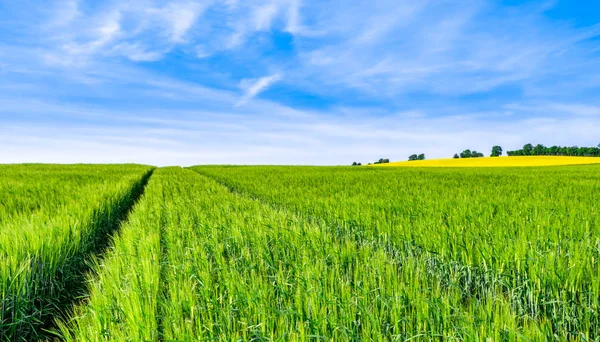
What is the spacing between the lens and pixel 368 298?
80.6 inches

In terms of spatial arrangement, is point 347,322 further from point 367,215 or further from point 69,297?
point 69,297

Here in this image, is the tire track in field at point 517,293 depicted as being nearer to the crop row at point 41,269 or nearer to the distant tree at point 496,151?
the crop row at point 41,269

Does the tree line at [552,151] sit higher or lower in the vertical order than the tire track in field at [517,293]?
higher

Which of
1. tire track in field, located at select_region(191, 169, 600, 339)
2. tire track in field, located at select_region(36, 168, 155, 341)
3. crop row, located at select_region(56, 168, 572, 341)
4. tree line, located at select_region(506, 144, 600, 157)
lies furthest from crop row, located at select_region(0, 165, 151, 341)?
tree line, located at select_region(506, 144, 600, 157)

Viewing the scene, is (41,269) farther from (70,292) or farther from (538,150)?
(538,150)

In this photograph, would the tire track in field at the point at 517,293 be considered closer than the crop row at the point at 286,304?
No

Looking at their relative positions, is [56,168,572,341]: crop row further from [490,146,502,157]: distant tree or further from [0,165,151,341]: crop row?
[490,146,502,157]: distant tree

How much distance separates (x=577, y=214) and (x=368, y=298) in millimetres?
4267

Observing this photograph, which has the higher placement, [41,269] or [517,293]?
[41,269]

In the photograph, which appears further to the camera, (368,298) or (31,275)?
(31,275)

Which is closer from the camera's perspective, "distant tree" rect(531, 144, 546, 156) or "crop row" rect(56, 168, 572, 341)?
"crop row" rect(56, 168, 572, 341)

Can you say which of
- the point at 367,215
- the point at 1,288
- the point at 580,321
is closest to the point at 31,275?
the point at 1,288

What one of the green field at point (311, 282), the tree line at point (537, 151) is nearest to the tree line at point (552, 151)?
the tree line at point (537, 151)

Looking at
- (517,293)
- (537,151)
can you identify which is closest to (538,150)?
(537,151)
